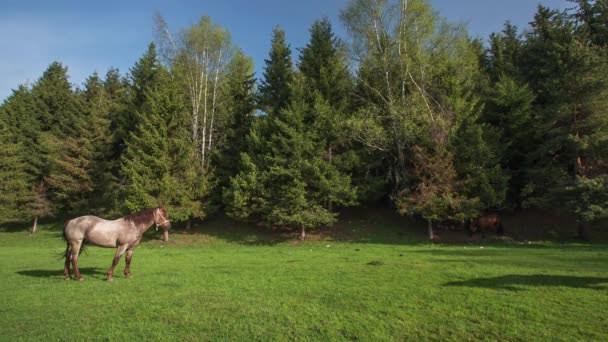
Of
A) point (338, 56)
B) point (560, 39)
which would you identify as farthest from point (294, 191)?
point (560, 39)

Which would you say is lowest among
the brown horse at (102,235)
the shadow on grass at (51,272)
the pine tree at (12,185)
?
→ the shadow on grass at (51,272)

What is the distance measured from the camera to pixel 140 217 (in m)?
11.2

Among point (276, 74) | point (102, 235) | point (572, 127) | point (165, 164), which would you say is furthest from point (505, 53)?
point (102, 235)

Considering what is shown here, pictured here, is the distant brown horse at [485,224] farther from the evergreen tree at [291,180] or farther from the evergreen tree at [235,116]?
the evergreen tree at [235,116]

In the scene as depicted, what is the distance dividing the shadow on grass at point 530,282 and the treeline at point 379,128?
1448cm

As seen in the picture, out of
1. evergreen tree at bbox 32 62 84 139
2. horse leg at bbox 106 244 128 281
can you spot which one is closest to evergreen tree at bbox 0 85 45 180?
evergreen tree at bbox 32 62 84 139

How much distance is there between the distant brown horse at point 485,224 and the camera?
2577 cm

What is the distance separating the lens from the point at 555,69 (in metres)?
25.0

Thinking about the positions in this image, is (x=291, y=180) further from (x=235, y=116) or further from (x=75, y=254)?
(x=75, y=254)

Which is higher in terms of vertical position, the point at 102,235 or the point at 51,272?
the point at 102,235

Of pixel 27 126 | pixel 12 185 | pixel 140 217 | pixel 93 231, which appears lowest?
pixel 93 231

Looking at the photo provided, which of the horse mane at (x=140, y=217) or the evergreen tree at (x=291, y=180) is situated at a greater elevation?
the evergreen tree at (x=291, y=180)

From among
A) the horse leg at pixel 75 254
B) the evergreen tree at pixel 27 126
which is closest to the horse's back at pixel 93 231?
the horse leg at pixel 75 254

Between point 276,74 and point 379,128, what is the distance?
11847mm
